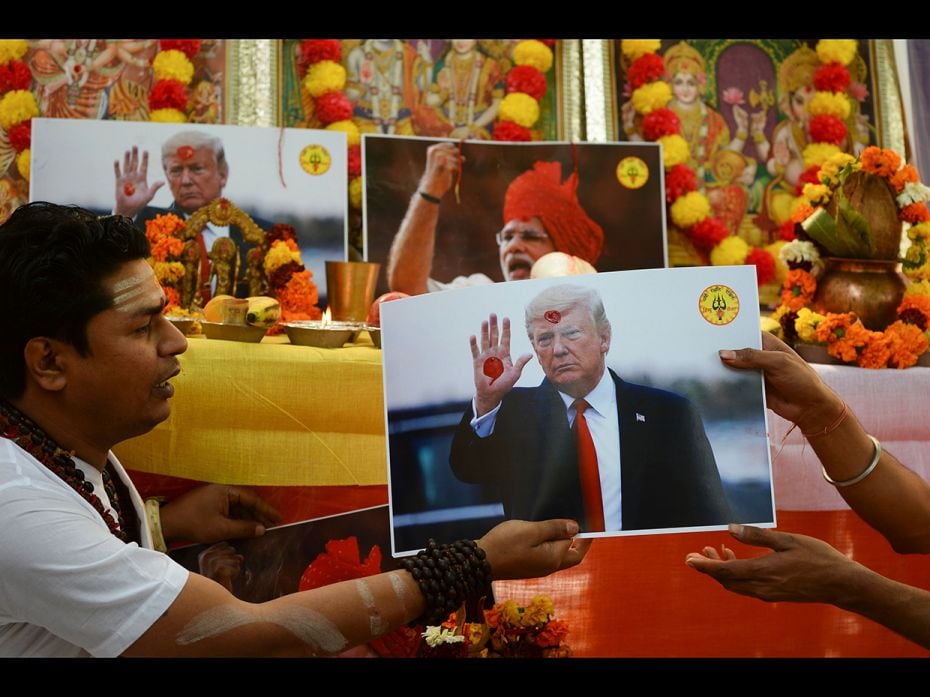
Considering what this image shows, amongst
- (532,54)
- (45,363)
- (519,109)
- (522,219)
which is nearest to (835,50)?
(532,54)

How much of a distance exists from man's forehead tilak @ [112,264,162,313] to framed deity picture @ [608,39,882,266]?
122 inches

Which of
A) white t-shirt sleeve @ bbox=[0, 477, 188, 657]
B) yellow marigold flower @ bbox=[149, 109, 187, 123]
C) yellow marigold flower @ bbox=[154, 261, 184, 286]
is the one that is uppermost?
yellow marigold flower @ bbox=[149, 109, 187, 123]

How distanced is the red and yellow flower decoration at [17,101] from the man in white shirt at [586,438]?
9.15 ft

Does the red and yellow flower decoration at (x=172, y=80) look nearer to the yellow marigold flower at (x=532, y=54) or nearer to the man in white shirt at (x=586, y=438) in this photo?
the yellow marigold flower at (x=532, y=54)

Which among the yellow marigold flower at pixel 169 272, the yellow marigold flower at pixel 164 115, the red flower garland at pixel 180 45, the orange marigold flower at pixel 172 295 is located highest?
the red flower garland at pixel 180 45

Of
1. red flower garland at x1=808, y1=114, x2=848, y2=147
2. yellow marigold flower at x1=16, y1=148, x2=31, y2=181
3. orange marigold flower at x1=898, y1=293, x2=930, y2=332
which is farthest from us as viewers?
red flower garland at x1=808, y1=114, x2=848, y2=147

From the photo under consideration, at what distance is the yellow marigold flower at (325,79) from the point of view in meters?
4.38

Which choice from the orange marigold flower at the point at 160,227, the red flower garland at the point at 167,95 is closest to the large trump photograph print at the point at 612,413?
the orange marigold flower at the point at 160,227

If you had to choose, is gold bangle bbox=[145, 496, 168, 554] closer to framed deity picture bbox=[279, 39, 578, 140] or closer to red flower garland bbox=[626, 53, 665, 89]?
framed deity picture bbox=[279, 39, 578, 140]

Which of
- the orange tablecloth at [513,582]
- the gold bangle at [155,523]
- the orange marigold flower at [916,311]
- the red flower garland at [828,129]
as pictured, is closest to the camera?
the gold bangle at [155,523]

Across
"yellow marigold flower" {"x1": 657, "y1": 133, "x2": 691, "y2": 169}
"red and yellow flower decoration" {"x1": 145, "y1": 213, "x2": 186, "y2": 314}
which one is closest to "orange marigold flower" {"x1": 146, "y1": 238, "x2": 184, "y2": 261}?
"red and yellow flower decoration" {"x1": 145, "y1": 213, "x2": 186, "y2": 314}

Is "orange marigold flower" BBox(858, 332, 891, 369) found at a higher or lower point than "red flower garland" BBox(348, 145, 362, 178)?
lower

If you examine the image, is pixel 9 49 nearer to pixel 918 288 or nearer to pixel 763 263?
pixel 763 263

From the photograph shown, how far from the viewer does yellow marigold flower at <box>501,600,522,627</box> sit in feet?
7.86
